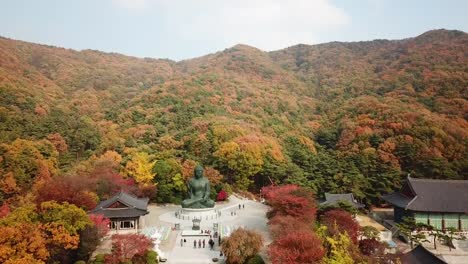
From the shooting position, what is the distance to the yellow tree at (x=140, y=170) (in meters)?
39.0

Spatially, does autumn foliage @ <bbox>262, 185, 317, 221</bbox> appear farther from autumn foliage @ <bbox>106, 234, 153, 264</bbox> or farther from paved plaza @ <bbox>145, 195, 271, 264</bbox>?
autumn foliage @ <bbox>106, 234, 153, 264</bbox>

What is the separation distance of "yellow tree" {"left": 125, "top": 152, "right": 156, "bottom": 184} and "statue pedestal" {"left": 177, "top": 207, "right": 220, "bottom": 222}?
22.3 feet

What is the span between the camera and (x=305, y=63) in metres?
120

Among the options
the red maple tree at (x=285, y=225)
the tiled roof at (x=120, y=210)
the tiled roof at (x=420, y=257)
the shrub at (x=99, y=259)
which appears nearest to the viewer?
the tiled roof at (x=420, y=257)

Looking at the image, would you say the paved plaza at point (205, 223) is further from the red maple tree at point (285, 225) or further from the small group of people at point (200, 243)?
the red maple tree at point (285, 225)

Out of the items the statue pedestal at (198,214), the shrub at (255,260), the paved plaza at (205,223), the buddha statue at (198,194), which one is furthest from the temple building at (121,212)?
the shrub at (255,260)

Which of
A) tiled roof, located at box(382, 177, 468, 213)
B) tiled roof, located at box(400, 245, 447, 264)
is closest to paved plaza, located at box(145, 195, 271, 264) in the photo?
tiled roof, located at box(400, 245, 447, 264)

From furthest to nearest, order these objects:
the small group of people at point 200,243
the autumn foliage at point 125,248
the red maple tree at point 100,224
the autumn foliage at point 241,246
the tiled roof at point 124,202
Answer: the tiled roof at point 124,202
the small group of people at point 200,243
the red maple tree at point 100,224
the autumn foliage at point 241,246
the autumn foliage at point 125,248

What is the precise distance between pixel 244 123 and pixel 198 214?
26.7 m

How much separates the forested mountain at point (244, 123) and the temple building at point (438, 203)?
8.70m

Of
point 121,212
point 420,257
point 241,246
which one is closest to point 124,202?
point 121,212

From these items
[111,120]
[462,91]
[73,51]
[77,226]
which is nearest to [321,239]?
[77,226]

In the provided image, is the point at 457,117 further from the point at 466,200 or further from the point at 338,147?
the point at 466,200

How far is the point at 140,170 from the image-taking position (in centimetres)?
3922
